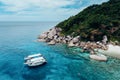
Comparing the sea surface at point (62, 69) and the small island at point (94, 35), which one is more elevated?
the small island at point (94, 35)

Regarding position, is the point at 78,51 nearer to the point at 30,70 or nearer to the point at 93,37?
the point at 93,37

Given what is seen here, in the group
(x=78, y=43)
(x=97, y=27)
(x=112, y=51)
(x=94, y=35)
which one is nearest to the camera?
(x=112, y=51)


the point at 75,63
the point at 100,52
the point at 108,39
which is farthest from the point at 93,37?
the point at 75,63

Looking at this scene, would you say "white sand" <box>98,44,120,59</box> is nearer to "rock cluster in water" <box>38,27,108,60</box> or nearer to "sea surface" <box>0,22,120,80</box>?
"rock cluster in water" <box>38,27,108,60</box>

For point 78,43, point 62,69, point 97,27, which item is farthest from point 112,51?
point 62,69

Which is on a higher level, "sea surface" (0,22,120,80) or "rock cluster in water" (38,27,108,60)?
"rock cluster in water" (38,27,108,60)

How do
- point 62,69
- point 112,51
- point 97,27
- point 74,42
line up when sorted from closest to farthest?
point 62,69 < point 112,51 < point 74,42 < point 97,27

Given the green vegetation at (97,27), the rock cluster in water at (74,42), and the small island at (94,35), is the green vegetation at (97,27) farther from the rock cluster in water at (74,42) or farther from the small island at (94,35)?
the rock cluster in water at (74,42)

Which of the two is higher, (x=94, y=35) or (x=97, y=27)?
(x=97, y=27)

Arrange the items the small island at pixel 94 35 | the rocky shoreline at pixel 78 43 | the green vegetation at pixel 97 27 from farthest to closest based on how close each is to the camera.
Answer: the green vegetation at pixel 97 27 → the small island at pixel 94 35 → the rocky shoreline at pixel 78 43

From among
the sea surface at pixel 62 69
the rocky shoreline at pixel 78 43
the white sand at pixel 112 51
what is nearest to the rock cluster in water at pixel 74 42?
the rocky shoreline at pixel 78 43

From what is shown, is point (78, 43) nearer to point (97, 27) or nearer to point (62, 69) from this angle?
point (97, 27)

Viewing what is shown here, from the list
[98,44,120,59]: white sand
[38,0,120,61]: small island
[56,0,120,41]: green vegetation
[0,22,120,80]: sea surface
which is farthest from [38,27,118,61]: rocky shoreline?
[56,0,120,41]: green vegetation
